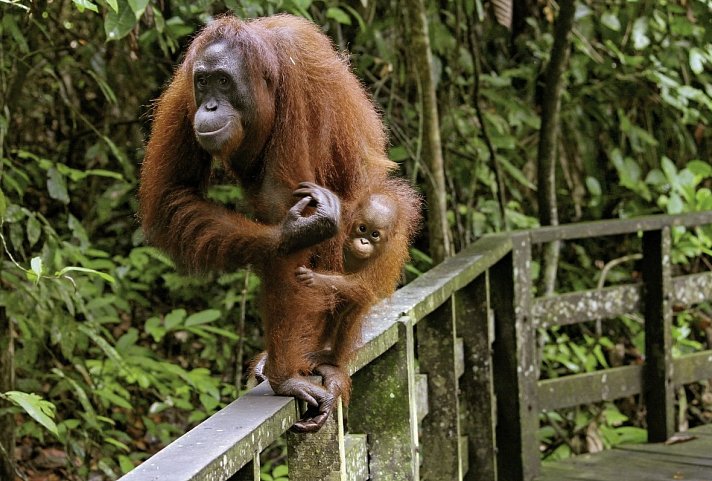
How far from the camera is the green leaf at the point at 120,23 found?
9.46 ft

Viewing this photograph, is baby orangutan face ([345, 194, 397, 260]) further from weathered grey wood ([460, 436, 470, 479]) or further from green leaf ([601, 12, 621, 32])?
green leaf ([601, 12, 621, 32])

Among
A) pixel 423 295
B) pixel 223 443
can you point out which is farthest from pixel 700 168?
pixel 223 443

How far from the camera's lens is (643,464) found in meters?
4.14

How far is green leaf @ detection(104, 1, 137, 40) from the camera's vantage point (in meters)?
2.88

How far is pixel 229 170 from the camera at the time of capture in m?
2.65

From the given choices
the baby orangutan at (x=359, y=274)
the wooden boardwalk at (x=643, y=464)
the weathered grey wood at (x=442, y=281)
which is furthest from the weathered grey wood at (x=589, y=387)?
the baby orangutan at (x=359, y=274)

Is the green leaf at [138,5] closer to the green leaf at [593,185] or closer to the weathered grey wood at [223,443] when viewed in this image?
the weathered grey wood at [223,443]

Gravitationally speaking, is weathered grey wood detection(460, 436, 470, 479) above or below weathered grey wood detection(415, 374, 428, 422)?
below

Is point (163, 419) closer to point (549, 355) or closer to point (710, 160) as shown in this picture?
point (549, 355)

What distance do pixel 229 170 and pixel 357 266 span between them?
40 centimetres

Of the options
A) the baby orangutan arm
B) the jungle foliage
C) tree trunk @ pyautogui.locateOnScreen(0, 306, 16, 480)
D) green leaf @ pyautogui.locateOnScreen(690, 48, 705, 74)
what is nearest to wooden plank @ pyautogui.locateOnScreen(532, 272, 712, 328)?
the jungle foliage

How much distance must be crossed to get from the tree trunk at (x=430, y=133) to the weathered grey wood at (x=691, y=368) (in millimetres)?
1100

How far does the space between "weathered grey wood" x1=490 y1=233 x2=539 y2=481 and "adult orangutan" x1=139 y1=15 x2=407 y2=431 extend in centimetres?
156

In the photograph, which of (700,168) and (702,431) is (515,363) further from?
(700,168)
